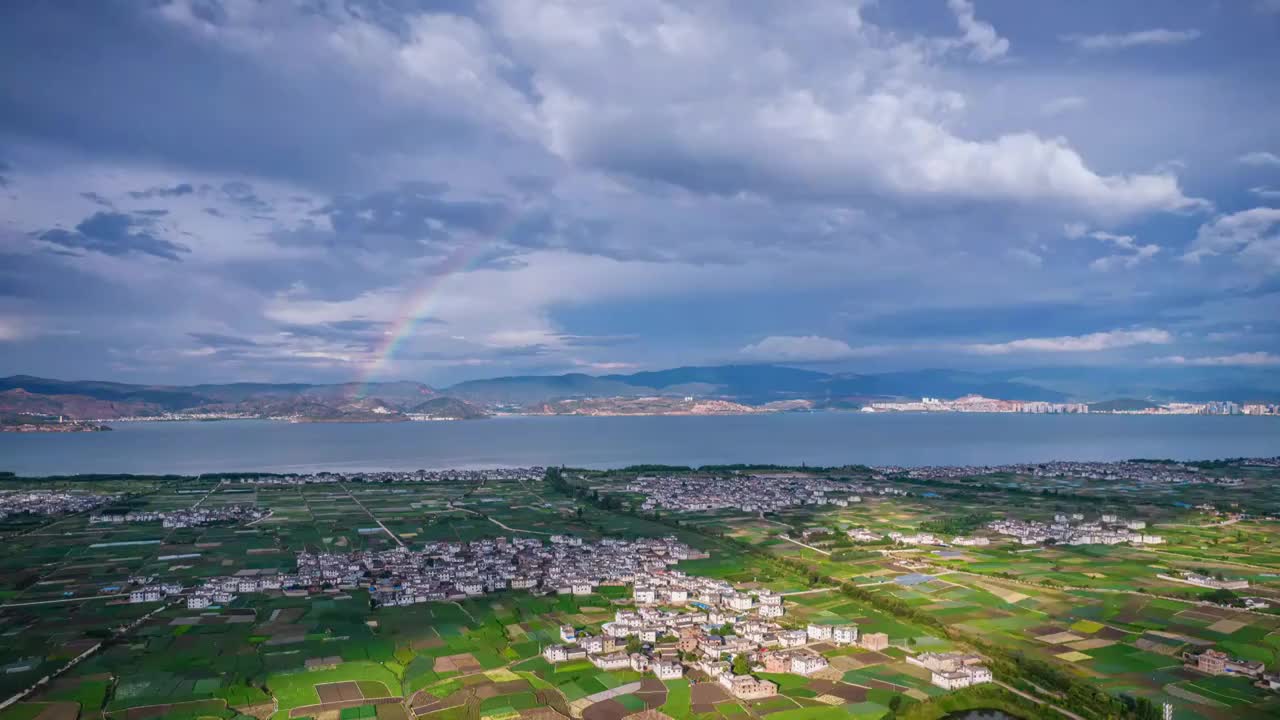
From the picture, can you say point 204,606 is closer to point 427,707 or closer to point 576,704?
point 427,707

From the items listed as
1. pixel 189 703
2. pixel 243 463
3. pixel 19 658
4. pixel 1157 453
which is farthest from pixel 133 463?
pixel 1157 453

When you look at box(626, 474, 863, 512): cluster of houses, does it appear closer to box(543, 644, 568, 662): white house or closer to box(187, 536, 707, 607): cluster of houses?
box(187, 536, 707, 607): cluster of houses

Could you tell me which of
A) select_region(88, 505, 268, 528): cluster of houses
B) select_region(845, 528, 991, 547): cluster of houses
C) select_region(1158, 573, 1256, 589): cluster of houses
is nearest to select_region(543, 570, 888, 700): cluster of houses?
select_region(845, 528, 991, 547): cluster of houses

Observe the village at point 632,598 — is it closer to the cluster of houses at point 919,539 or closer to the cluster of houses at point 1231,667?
A: the cluster of houses at point 1231,667

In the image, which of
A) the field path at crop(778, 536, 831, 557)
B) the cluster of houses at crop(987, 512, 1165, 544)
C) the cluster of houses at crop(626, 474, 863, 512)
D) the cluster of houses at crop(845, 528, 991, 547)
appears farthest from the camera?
the cluster of houses at crop(626, 474, 863, 512)

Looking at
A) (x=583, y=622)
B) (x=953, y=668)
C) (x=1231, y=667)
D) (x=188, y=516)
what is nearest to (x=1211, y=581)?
(x=1231, y=667)
